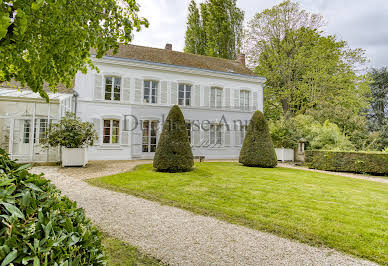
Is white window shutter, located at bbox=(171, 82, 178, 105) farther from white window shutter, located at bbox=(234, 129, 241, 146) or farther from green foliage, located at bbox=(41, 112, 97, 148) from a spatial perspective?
green foliage, located at bbox=(41, 112, 97, 148)

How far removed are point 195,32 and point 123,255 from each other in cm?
2522

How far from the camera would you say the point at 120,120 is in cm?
1271

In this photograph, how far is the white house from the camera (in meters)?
10.8

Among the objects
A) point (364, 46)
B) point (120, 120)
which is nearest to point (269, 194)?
point (120, 120)

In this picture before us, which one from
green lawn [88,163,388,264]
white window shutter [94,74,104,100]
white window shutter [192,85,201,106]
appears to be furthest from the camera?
white window shutter [192,85,201,106]

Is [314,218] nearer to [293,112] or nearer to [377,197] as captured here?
[377,197]

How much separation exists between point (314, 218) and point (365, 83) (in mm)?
20357

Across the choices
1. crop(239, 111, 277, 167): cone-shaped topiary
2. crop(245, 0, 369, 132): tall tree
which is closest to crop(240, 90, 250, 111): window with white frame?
crop(245, 0, 369, 132): tall tree

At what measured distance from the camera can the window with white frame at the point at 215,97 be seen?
49.6 ft

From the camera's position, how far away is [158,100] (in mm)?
13789

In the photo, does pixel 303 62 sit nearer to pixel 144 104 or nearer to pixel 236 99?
pixel 236 99

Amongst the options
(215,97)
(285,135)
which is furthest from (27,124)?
(285,135)

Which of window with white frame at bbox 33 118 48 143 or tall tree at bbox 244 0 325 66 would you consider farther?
tall tree at bbox 244 0 325 66

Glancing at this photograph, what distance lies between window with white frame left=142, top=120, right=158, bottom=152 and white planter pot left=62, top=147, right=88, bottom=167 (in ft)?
14.0
